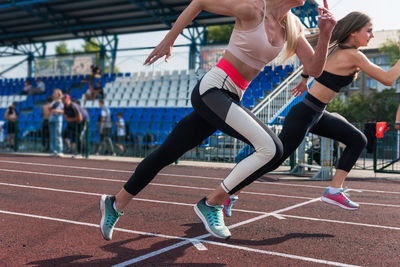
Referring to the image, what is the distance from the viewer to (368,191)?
798cm

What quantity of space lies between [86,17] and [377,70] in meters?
24.1

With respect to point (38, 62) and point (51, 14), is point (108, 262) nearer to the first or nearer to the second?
point (51, 14)

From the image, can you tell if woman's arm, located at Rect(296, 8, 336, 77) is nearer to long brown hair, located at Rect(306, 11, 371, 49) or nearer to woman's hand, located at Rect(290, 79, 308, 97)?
woman's hand, located at Rect(290, 79, 308, 97)

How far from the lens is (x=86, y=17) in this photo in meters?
25.6

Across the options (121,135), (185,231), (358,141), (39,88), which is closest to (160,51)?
(185,231)

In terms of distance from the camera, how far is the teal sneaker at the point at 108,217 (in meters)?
3.32

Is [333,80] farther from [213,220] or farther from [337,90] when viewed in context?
[213,220]

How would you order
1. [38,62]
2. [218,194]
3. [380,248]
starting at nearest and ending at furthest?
[218,194], [380,248], [38,62]

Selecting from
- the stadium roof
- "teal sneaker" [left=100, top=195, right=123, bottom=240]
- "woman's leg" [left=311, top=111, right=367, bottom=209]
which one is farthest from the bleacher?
"teal sneaker" [left=100, top=195, right=123, bottom=240]

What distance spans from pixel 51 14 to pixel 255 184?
71.2 ft

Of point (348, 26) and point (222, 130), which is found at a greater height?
point (348, 26)

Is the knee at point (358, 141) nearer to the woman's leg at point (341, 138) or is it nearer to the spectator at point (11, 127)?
the woman's leg at point (341, 138)

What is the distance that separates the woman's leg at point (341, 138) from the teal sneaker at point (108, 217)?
236cm

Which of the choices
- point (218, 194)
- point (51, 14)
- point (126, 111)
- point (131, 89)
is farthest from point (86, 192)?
point (51, 14)
